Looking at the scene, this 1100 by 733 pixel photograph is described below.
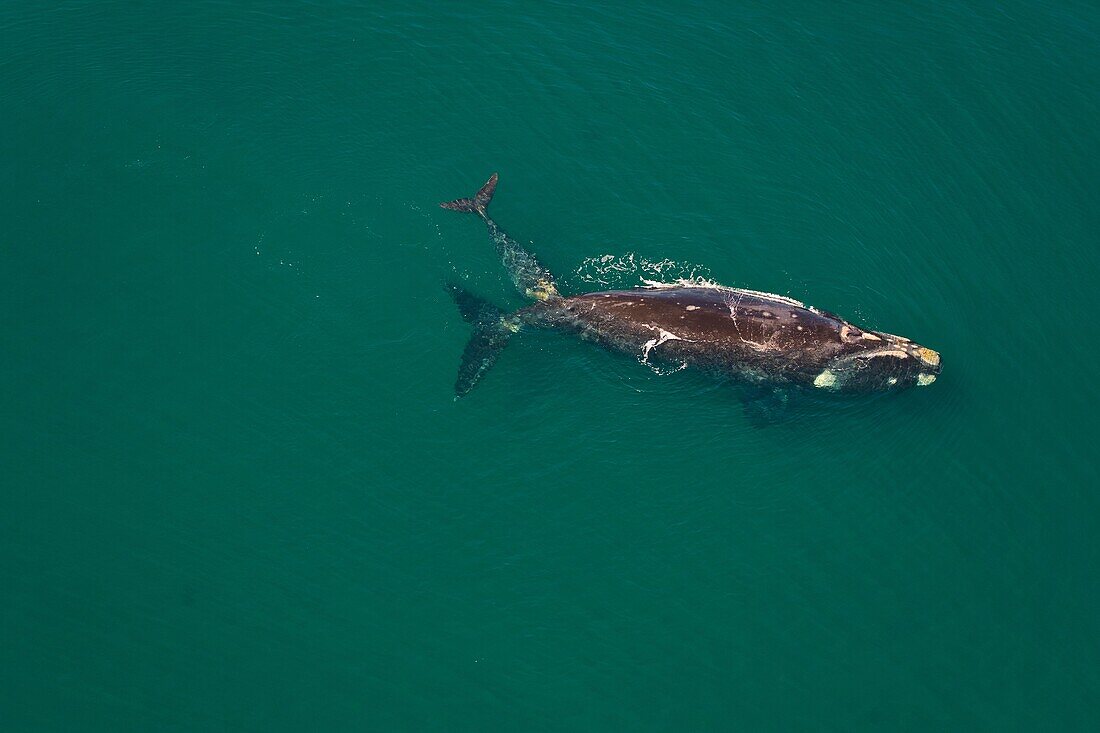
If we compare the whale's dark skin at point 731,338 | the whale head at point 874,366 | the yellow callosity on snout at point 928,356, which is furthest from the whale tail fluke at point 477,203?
the yellow callosity on snout at point 928,356

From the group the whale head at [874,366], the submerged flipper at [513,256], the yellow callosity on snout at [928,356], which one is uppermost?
the yellow callosity on snout at [928,356]

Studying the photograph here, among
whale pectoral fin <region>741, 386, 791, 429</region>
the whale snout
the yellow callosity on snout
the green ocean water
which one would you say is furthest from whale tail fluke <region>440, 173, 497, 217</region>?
the yellow callosity on snout

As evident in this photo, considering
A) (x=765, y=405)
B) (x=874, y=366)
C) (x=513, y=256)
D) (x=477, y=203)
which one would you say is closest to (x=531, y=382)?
(x=513, y=256)

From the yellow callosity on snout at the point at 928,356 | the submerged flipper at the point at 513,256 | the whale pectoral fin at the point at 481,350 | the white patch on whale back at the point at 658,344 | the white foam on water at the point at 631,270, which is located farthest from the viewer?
the white foam on water at the point at 631,270

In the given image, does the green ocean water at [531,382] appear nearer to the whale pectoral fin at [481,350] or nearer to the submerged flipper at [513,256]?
the whale pectoral fin at [481,350]

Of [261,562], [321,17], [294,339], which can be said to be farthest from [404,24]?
[261,562]

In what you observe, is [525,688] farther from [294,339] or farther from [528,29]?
[528,29]

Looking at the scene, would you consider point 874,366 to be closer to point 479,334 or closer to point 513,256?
point 513,256

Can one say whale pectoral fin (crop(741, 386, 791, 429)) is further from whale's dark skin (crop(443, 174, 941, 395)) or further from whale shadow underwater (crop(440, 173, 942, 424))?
whale's dark skin (crop(443, 174, 941, 395))
